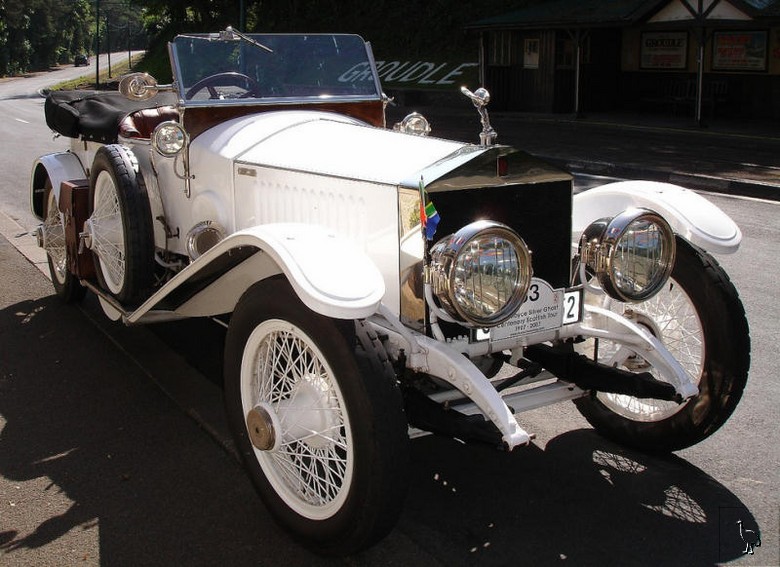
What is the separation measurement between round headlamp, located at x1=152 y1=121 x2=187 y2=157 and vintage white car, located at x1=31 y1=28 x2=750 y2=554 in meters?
0.01

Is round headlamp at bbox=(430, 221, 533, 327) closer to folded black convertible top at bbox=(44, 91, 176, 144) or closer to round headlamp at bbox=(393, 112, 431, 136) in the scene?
round headlamp at bbox=(393, 112, 431, 136)

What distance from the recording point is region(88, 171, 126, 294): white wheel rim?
486cm

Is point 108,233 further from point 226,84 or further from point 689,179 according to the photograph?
point 689,179

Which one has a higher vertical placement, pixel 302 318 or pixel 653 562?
pixel 302 318

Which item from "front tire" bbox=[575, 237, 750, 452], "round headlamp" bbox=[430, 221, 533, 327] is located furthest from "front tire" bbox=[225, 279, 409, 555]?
"front tire" bbox=[575, 237, 750, 452]

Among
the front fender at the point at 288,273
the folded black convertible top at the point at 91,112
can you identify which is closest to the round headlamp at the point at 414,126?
the front fender at the point at 288,273

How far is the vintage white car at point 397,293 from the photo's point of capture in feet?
9.48

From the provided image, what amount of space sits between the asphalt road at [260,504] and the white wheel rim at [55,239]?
1.11 metres

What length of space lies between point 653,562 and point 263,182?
2323mm

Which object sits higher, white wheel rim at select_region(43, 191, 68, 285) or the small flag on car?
the small flag on car

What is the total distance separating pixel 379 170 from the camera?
11.3 feet

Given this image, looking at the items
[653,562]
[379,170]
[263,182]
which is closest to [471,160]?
[379,170]

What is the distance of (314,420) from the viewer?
10.1 feet

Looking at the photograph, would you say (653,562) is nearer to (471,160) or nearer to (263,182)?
(471,160)
